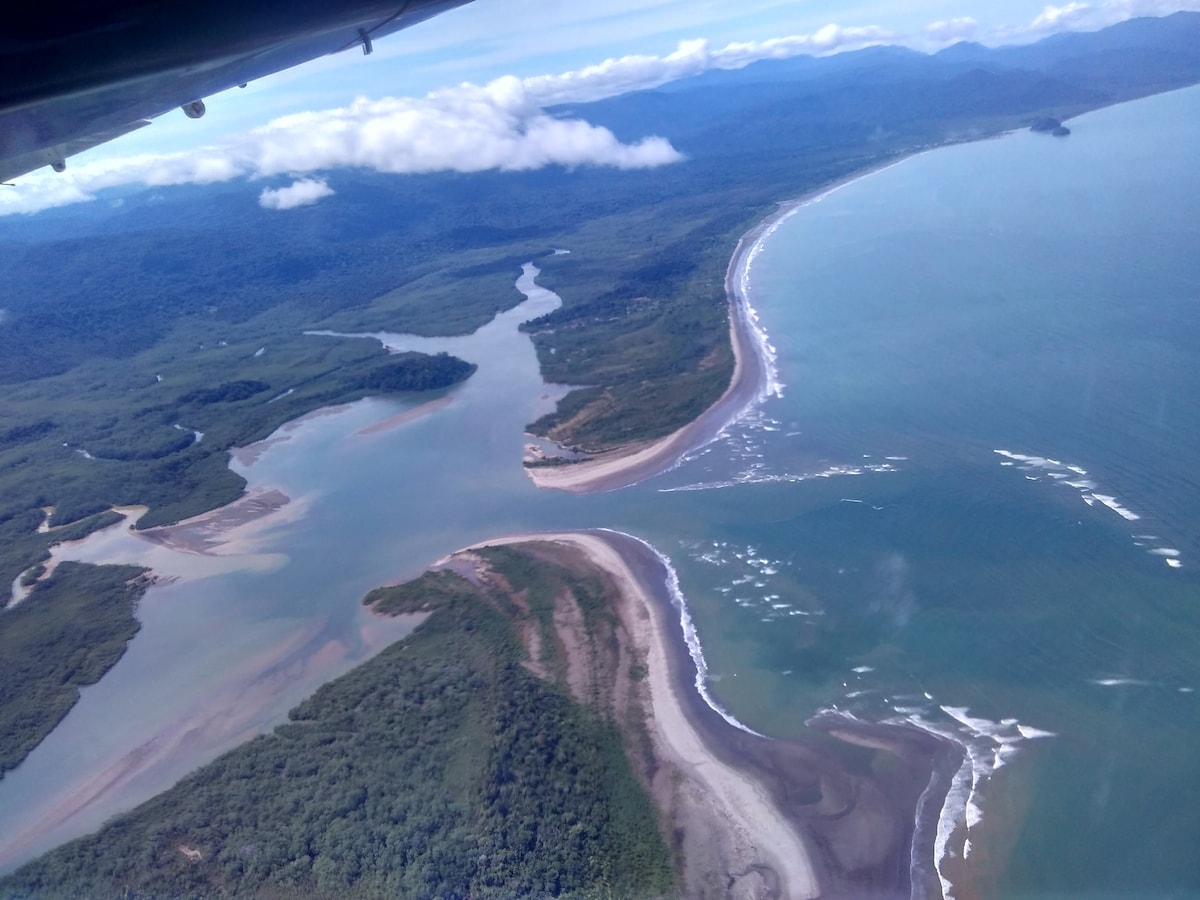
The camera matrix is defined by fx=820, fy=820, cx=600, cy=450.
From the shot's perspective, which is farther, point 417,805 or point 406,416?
point 406,416

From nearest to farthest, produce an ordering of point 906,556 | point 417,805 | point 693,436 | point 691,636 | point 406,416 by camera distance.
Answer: point 417,805, point 691,636, point 906,556, point 693,436, point 406,416

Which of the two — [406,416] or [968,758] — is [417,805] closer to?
[968,758]

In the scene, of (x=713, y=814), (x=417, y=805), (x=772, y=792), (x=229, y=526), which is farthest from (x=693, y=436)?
(x=417, y=805)

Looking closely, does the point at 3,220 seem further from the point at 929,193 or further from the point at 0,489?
the point at 929,193

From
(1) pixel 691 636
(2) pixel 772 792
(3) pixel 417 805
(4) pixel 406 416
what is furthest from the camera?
(4) pixel 406 416

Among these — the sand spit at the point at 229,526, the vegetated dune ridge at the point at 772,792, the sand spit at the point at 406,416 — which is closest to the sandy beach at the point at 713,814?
the vegetated dune ridge at the point at 772,792

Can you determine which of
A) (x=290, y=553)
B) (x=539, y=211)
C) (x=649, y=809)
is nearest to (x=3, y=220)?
(x=539, y=211)

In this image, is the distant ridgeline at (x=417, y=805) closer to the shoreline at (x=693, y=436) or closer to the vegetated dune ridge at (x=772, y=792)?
the vegetated dune ridge at (x=772, y=792)
